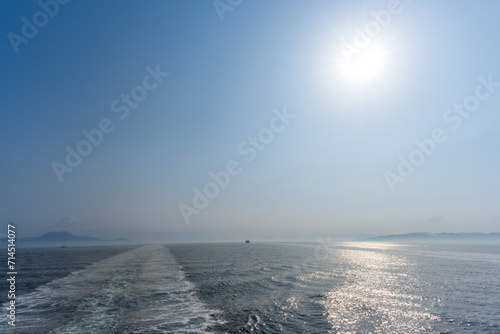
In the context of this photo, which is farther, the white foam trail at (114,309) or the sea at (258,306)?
the sea at (258,306)

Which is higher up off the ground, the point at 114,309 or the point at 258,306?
the point at 114,309

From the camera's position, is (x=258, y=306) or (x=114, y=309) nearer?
(x=114, y=309)

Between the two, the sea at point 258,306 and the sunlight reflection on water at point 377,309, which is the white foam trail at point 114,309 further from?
the sunlight reflection on water at point 377,309

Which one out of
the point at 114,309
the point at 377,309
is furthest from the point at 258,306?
the point at 114,309

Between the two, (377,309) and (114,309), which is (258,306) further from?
(114,309)

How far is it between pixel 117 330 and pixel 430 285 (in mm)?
37658

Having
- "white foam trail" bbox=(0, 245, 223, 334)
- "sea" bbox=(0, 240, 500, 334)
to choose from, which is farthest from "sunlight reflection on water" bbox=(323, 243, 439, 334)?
"white foam trail" bbox=(0, 245, 223, 334)

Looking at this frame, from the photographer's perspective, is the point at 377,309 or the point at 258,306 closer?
the point at 377,309

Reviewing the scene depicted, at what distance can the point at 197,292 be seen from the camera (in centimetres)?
3117

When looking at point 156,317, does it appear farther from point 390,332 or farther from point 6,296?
point 6,296

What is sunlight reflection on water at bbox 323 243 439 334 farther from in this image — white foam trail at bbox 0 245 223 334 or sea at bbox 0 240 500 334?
white foam trail at bbox 0 245 223 334

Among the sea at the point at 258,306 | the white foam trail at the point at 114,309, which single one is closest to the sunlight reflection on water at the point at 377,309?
the sea at the point at 258,306

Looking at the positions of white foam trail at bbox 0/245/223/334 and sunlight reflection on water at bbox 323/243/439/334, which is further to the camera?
sunlight reflection on water at bbox 323/243/439/334

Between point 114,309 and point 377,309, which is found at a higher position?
point 114,309
